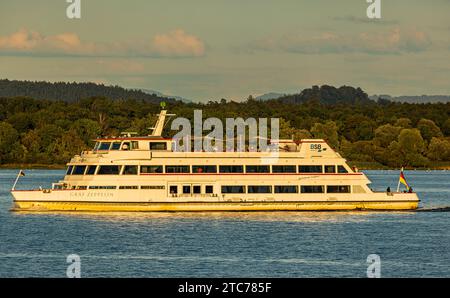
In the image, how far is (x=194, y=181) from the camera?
2675 inches

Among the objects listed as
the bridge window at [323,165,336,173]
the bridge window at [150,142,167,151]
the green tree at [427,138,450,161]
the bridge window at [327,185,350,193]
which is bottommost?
the green tree at [427,138,450,161]

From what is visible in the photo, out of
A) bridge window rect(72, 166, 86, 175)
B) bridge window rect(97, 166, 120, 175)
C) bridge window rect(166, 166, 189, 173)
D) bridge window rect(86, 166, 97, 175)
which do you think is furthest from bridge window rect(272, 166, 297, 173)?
bridge window rect(72, 166, 86, 175)

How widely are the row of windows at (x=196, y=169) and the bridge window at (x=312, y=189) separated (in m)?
1.01

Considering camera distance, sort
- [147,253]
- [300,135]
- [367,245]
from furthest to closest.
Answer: [300,135] < [367,245] < [147,253]

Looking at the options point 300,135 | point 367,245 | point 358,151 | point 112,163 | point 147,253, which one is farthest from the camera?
point 358,151

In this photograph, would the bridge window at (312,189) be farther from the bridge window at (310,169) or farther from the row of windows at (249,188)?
the bridge window at (310,169)

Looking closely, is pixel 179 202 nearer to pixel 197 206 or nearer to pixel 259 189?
pixel 197 206

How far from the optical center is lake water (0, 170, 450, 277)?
157 ft

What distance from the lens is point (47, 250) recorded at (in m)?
53.9

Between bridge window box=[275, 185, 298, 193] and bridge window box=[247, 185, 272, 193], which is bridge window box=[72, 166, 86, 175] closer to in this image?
bridge window box=[247, 185, 272, 193]

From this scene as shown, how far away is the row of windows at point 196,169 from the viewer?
67125 mm

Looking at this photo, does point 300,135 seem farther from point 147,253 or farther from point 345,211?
point 147,253

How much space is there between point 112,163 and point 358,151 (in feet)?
425
